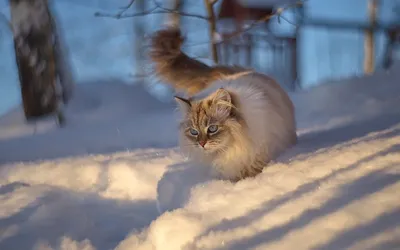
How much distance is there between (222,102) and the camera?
191 centimetres

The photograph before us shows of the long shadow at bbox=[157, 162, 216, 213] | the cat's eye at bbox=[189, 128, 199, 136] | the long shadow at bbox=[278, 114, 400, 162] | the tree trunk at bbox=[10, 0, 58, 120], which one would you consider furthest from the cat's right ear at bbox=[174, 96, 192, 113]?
the tree trunk at bbox=[10, 0, 58, 120]

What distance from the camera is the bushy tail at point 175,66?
8.37 feet

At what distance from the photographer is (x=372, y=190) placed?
52.0 inches

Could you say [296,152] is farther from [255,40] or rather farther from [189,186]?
[255,40]

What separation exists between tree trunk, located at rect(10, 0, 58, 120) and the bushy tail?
85.1 inches

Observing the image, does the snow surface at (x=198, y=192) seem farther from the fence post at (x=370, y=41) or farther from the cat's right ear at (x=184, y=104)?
the fence post at (x=370, y=41)

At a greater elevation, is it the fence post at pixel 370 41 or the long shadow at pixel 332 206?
the long shadow at pixel 332 206

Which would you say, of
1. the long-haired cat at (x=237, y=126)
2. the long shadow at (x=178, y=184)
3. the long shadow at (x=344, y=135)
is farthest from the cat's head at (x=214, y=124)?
the long shadow at (x=344, y=135)

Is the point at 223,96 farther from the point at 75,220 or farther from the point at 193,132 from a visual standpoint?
the point at 75,220

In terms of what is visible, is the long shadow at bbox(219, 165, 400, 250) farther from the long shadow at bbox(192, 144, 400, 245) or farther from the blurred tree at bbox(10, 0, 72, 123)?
the blurred tree at bbox(10, 0, 72, 123)

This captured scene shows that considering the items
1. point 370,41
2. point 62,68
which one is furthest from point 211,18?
point 370,41

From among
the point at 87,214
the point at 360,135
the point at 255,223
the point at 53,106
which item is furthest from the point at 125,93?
the point at 255,223

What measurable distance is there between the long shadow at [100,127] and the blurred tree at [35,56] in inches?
9.1

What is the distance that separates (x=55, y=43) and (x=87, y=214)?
315 cm
